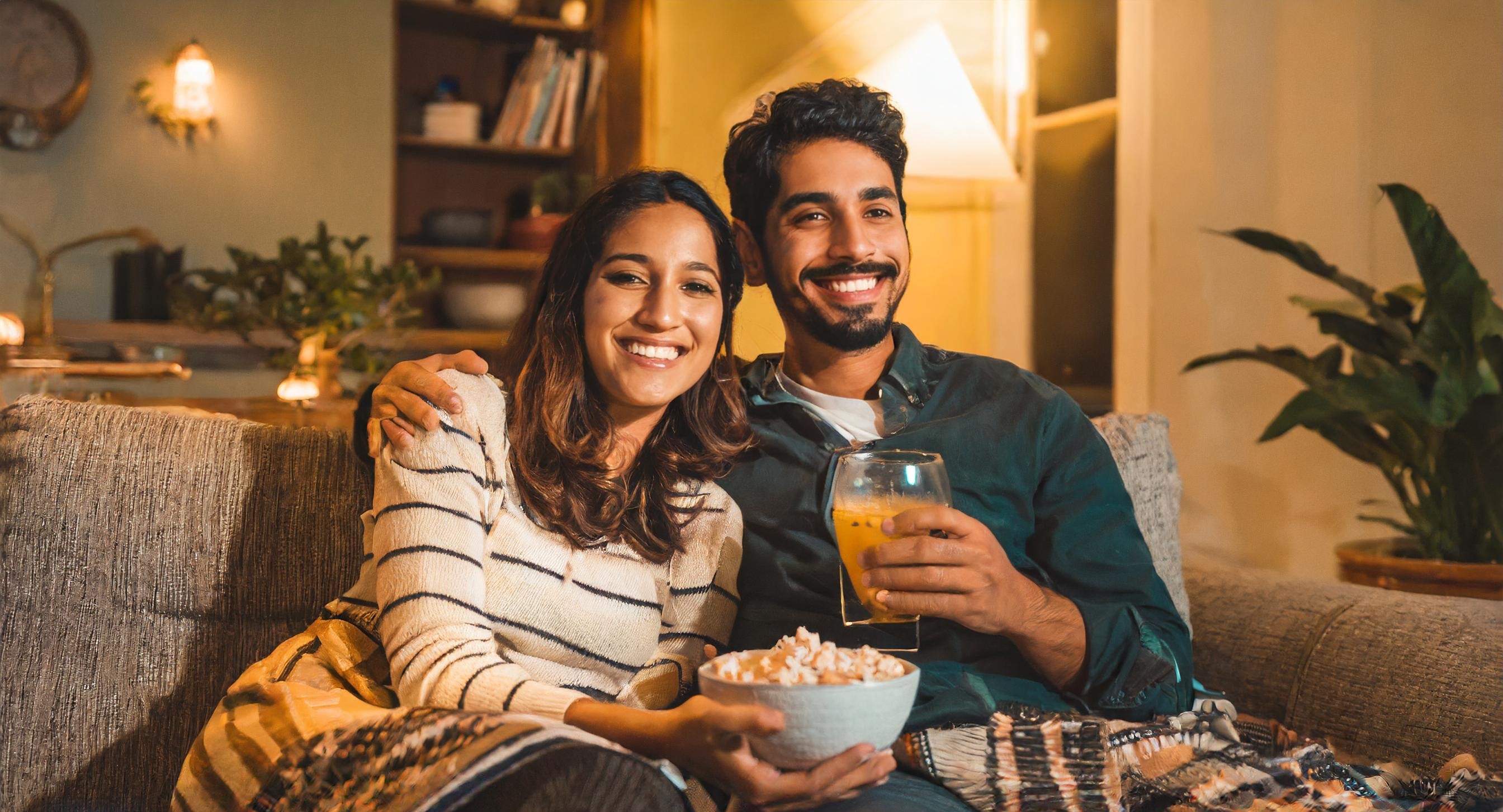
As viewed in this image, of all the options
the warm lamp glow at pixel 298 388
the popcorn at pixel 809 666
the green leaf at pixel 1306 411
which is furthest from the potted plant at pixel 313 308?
the green leaf at pixel 1306 411

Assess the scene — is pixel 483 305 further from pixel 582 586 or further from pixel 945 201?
pixel 582 586

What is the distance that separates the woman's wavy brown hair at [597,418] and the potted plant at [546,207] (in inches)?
112

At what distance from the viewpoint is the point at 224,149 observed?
3.90 meters

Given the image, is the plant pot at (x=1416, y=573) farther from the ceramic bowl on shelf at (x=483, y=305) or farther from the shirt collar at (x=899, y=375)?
the ceramic bowl on shelf at (x=483, y=305)

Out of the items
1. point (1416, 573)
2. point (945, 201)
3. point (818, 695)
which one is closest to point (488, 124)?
point (945, 201)

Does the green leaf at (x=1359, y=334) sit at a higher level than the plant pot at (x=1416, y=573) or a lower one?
higher

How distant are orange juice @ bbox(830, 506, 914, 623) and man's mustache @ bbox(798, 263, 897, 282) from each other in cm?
45

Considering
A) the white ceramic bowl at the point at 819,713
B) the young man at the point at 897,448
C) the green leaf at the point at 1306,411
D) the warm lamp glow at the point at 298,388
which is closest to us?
the white ceramic bowl at the point at 819,713

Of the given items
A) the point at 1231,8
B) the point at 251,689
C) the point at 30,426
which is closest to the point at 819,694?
the point at 251,689

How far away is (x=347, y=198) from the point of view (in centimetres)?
408

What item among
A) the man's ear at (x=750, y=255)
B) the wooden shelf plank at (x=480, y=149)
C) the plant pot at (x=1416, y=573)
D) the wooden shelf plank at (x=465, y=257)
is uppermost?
the wooden shelf plank at (x=480, y=149)

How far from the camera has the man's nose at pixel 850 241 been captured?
149 centimetres

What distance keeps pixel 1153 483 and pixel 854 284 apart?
2.08 feet

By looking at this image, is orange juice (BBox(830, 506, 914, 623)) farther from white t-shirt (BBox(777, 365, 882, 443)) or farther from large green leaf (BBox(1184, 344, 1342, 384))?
large green leaf (BBox(1184, 344, 1342, 384))
